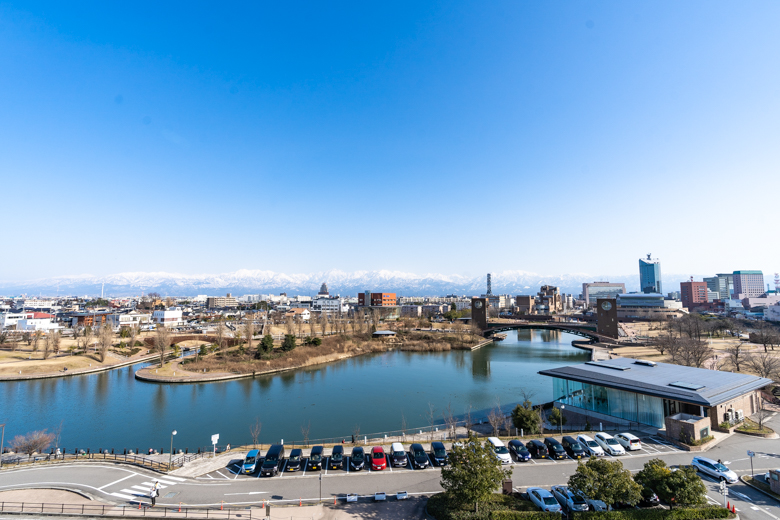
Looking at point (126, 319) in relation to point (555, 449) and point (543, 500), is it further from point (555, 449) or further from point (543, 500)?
point (543, 500)

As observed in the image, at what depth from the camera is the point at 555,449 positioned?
1276 cm

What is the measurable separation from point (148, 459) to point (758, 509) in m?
18.7

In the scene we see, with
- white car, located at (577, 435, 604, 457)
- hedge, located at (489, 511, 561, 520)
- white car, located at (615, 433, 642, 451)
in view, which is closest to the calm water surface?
white car, located at (577, 435, 604, 457)

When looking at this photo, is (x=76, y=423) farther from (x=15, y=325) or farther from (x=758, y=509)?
(x=15, y=325)

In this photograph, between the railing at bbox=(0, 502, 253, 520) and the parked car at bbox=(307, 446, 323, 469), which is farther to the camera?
the parked car at bbox=(307, 446, 323, 469)

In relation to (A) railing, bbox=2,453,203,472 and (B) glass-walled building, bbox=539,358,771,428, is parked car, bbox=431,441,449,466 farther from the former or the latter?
(B) glass-walled building, bbox=539,358,771,428

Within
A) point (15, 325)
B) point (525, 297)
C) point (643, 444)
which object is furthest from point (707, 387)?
point (525, 297)

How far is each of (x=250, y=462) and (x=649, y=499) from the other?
1144 cm

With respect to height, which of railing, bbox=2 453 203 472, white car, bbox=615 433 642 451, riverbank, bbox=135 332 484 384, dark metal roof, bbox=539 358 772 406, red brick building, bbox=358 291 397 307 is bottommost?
riverbank, bbox=135 332 484 384

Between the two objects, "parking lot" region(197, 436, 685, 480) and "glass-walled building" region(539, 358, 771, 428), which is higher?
"glass-walled building" region(539, 358, 771, 428)

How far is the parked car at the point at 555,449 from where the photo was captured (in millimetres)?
12625

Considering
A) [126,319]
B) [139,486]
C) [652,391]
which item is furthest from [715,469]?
[126,319]

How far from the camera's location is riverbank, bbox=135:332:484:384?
105 feet

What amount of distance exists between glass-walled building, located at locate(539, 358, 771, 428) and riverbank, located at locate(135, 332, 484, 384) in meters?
25.3
